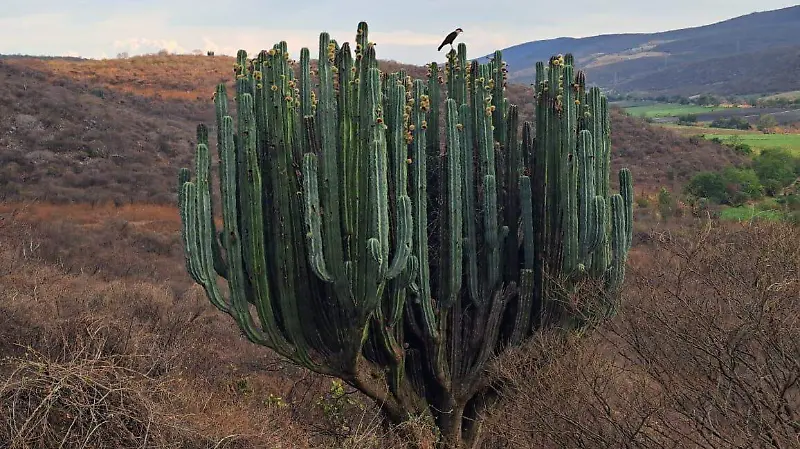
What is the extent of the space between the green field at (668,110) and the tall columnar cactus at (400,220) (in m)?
52.3

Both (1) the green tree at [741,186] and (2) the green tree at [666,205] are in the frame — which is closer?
(2) the green tree at [666,205]

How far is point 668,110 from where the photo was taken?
64.0m

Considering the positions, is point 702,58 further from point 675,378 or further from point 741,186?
point 675,378

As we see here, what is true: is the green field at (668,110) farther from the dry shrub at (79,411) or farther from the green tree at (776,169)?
the dry shrub at (79,411)

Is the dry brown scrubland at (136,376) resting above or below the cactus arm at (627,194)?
below

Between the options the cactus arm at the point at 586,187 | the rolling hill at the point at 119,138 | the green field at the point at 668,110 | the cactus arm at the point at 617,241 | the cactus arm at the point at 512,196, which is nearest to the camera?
the cactus arm at the point at 586,187

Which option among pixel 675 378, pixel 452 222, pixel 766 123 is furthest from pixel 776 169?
pixel 452 222

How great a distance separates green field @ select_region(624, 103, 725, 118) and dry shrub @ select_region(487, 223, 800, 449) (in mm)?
50695

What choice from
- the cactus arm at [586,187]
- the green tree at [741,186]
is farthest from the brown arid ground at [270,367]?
the green tree at [741,186]

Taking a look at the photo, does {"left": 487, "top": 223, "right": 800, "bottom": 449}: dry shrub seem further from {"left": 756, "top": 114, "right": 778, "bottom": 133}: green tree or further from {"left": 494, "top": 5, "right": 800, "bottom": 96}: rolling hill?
{"left": 494, "top": 5, "right": 800, "bottom": 96}: rolling hill

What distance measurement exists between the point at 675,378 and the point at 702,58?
403ft

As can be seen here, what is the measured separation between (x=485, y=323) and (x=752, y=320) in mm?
2560

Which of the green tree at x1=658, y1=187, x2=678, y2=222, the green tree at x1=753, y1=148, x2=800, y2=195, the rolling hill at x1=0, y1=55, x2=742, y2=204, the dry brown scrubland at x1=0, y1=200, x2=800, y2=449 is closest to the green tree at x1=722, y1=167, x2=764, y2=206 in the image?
the green tree at x1=753, y1=148, x2=800, y2=195

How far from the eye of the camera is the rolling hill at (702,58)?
259 ft
